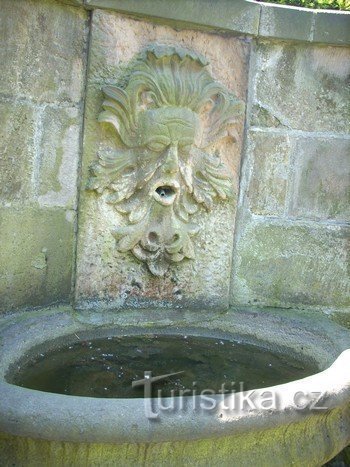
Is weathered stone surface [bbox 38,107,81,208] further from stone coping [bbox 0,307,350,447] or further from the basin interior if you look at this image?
the basin interior

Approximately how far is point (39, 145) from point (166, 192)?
0.54 m

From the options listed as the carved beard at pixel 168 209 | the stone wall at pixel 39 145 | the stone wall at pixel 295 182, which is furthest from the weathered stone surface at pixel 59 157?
the stone wall at pixel 295 182

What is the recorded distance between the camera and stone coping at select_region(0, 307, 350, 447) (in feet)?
5.23

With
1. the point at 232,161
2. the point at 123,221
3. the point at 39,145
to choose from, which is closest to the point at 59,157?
the point at 39,145

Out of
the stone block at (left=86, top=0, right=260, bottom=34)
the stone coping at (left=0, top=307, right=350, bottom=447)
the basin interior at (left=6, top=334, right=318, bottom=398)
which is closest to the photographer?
the stone coping at (left=0, top=307, right=350, bottom=447)

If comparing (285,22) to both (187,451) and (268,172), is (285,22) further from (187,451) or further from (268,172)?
(187,451)

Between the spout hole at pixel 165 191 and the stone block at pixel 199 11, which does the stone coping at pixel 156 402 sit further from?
the stone block at pixel 199 11

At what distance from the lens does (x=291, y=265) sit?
277 centimetres

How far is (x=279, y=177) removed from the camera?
274 centimetres

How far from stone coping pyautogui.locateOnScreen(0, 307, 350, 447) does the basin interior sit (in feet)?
0.15

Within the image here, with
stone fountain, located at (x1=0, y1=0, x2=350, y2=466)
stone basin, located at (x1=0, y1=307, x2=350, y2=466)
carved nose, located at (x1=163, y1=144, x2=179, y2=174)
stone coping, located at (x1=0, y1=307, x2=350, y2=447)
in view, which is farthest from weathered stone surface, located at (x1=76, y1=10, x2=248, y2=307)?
stone basin, located at (x1=0, y1=307, x2=350, y2=466)

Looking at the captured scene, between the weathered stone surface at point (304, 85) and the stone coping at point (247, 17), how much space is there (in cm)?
8

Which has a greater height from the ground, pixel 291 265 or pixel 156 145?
pixel 156 145

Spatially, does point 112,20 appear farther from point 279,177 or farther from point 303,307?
point 303,307
